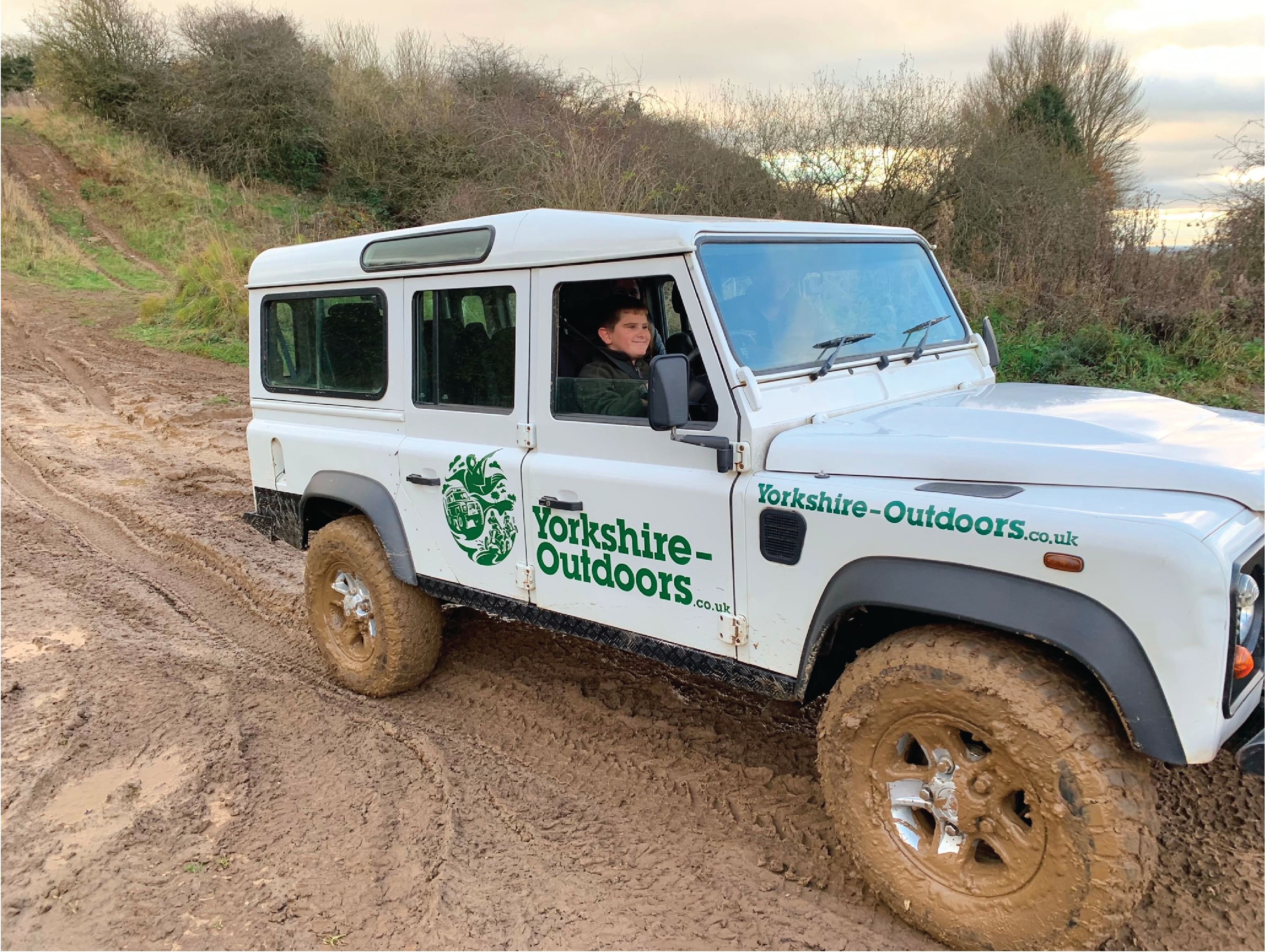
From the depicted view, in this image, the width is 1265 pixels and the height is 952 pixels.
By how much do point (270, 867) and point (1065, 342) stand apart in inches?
345

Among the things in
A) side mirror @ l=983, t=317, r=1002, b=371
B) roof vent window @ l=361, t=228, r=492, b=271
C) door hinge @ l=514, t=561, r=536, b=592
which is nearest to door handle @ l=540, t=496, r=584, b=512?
door hinge @ l=514, t=561, r=536, b=592

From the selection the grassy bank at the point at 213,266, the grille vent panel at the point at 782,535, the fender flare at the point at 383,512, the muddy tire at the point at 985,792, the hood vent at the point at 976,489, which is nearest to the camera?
the muddy tire at the point at 985,792

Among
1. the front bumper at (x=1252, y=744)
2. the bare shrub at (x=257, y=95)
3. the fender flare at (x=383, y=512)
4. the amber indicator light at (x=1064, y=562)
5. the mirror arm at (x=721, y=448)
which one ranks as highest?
the bare shrub at (x=257, y=95)

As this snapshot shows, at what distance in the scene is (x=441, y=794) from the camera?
11.3 feet

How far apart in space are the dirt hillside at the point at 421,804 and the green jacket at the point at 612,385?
1.51 meters

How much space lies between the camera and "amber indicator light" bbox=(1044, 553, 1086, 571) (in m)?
2.14

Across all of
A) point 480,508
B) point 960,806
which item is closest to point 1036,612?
point 960,806

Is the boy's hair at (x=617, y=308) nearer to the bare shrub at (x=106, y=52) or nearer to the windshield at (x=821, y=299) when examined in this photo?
the windshield at (x=821, y=299)

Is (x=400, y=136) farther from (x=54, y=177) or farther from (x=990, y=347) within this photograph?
(x=990, y=347)

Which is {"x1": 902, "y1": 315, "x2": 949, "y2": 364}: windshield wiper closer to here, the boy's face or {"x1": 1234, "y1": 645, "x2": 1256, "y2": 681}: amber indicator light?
the boy's face

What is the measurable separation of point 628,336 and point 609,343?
8cm

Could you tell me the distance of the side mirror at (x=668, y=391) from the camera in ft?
8.79

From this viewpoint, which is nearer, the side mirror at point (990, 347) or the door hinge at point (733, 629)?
the door hinge at point (733, 629)

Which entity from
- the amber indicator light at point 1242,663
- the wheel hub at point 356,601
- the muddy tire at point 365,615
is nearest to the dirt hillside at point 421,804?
the muddy tire at point 365,615
